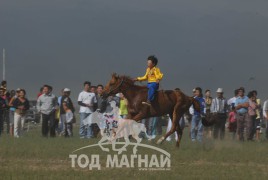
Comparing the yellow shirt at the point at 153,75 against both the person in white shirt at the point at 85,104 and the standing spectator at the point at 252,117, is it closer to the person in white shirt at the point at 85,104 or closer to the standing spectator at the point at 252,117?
the person in white shirt at the point at 85,104

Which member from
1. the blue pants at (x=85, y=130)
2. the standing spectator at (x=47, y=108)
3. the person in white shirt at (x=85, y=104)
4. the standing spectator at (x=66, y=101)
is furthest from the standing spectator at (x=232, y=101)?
the standing spectator at (x=47, y=108)

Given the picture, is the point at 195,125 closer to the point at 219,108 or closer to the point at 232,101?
the point at 219,108

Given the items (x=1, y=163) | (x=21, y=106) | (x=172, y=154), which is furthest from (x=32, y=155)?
(x=21, y=106)

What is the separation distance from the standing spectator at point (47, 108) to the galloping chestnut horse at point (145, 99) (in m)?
6.23

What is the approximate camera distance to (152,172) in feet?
44.2

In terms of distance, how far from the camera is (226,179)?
41.7 ft

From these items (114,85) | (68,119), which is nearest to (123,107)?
(68,119)

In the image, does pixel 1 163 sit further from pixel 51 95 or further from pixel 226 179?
pixel 51 95

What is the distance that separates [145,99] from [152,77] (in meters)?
0.65

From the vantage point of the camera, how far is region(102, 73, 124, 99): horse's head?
20.4 m

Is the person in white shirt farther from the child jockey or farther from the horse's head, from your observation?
the child jockey

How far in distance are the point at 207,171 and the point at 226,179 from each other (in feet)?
3.73

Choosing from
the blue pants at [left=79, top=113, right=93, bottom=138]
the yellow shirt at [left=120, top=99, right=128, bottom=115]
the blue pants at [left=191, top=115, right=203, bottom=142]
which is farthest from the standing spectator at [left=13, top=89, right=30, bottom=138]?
A: the blue pants at [left=191, top=115, right=203, bottom=142]

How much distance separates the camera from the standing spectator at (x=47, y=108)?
26.5 meters
